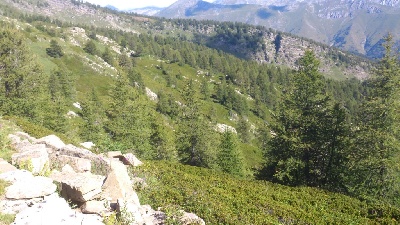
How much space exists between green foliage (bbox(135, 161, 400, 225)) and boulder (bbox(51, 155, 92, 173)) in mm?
2656

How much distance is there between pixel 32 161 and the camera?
1180 centimetres

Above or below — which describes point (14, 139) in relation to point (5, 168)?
below

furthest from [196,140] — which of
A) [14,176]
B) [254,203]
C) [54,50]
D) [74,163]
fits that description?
[54,50]

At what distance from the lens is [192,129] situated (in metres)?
36.0

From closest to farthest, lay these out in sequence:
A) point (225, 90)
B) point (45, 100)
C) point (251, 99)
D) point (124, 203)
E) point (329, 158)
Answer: point (124, 203), point (329, 158), point (45, 100), point (225, 90), point (251, 99)

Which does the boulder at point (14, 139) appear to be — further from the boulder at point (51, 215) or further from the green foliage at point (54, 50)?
the green foliage at point (54, 50)

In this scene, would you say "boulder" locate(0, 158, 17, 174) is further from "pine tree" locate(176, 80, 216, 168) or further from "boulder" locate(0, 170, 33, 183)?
"pine tree" locate(176, 80, 216, 168)

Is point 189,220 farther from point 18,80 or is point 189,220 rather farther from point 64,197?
point 18,80

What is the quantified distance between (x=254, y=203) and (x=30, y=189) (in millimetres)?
8797

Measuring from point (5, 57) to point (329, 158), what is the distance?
40.1 m

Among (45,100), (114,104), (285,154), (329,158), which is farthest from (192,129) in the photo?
(45,100)

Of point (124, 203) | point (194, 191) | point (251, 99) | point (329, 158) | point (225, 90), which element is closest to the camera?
point (124, 203)

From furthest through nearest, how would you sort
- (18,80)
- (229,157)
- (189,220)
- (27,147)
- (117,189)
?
1. (18,80)
2. (229,157)
3. (27,147)
4. (117,189)
5. (189,220)

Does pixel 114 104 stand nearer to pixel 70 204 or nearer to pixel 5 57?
pixel 5 57
